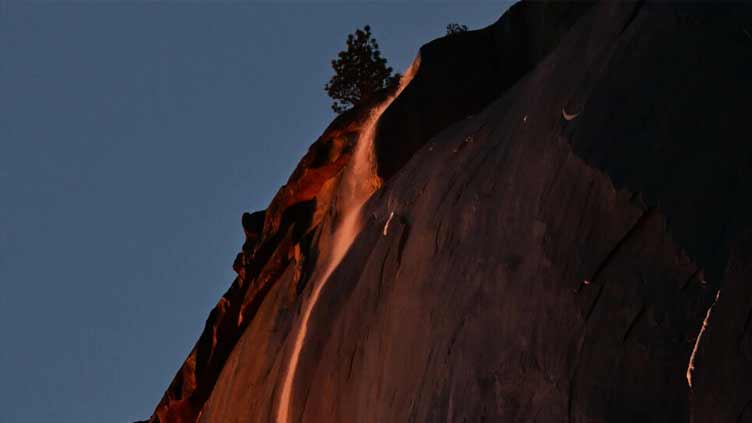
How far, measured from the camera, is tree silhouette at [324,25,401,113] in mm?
22719

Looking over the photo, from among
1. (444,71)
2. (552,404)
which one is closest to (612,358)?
(552,404)

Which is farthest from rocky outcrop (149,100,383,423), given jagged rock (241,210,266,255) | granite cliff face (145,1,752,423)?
granite cliff face (145,1,752,423)

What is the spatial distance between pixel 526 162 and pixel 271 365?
619 centimetres

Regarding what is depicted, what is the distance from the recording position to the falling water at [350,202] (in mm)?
14773

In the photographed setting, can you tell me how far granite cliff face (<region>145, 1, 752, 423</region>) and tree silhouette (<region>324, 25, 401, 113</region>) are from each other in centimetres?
655

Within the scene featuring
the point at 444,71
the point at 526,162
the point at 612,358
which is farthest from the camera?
the point at 444,71

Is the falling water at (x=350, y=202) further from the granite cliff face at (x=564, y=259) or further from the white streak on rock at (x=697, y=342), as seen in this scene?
the white streak on rock at (x=697, y=342)

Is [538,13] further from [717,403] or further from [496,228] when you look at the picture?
[717,403]

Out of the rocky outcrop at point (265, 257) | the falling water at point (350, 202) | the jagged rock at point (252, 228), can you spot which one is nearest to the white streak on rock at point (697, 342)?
the falling water at point (350, 202)

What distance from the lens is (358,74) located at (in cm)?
2291

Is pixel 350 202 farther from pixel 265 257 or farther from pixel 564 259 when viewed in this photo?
pixel 564 259

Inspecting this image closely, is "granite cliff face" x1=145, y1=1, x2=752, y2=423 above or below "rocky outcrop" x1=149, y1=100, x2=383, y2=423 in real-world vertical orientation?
below

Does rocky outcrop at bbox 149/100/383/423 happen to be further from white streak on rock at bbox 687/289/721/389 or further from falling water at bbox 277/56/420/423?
white streak on rock at bbox 687/289/721/389

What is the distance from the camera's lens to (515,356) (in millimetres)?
10000
